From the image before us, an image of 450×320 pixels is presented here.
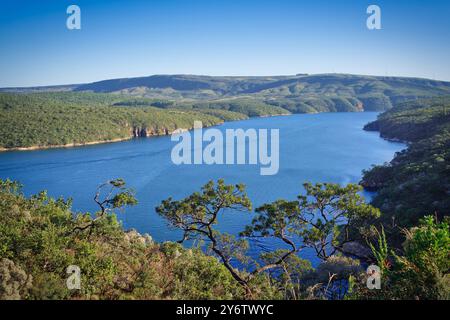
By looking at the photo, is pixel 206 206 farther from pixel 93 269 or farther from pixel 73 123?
pixel 73 123

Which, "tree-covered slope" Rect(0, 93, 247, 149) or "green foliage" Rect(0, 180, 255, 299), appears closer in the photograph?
"green foliage" Rect(0, 180, 255, 299)

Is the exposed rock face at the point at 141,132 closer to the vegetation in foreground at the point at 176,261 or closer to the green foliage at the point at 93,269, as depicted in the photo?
the vegetation in foreground at the point at 176,261

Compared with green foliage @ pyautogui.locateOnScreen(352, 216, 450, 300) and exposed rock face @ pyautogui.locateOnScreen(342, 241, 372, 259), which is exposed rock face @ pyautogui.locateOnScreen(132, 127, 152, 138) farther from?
green foliage @ pyautogui.locateOnScreen(352, 216, 450, 300)

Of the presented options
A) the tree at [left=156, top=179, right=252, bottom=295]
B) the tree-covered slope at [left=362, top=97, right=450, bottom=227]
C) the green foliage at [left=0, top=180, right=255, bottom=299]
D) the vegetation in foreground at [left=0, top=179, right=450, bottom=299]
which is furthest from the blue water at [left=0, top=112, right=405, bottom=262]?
the green foliage at [left=0, top=180, right=255, bottom=299]

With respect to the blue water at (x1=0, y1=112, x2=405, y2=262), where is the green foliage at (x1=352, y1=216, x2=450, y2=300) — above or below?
above

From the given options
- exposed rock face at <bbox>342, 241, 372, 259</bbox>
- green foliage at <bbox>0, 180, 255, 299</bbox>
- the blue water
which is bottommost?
exposed rock face at <bbox>342, 241, 372, 259</bbox>

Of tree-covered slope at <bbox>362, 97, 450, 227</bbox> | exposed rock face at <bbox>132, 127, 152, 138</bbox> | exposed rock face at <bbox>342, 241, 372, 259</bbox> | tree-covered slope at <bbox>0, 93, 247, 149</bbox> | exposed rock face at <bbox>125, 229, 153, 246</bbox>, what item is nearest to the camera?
exposed rock face at <bbox>125, 229, 153, 246</bbox>

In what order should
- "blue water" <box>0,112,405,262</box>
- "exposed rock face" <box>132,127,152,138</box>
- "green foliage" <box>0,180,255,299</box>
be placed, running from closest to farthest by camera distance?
1. "green foliage" <box>0,180,255,299</box>
2. "blue water" <box>0,112,405,262</box>
3. "exposed rock face" <box>132,127,152,138</box>

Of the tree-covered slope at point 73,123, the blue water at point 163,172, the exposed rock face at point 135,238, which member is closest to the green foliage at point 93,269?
the exposed rock face at point 135,238

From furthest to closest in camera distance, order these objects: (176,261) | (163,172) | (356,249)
Answer: (163,172), (356,249), (176,261)

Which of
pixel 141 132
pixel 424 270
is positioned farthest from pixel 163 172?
pixel 141 132
